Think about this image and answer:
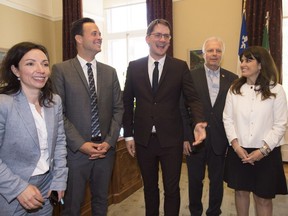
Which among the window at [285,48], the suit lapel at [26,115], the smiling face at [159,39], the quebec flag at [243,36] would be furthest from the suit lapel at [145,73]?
the window at [285,48]

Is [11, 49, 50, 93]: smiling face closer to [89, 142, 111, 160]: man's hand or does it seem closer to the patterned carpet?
[89, 142, 111, 160]: man's hand

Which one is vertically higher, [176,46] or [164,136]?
[176,46]

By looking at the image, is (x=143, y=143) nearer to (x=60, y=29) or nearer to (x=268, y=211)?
(x=268, y=211)

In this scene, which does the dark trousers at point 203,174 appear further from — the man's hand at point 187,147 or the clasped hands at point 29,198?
the clasped hands at point 29,198

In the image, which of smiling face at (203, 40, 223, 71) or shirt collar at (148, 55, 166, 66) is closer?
shirt collar at (148, 55, 166, 66)

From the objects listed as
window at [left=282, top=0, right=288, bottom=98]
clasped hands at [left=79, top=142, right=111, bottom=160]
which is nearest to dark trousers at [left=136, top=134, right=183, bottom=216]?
clasped hands at [left=79, top=142, right=111, bottom=160]

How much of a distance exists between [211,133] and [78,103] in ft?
3.97

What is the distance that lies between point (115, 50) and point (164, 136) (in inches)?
189

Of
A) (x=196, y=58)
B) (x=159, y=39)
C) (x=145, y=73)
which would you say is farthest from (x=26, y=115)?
(x=196, y=58)

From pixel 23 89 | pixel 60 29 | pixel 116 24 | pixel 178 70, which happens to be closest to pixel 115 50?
pixel 116 24

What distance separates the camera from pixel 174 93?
211 centimetres

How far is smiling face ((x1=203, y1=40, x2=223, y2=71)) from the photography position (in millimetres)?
2490

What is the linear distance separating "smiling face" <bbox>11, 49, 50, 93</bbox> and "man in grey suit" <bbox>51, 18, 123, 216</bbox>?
0.43 metres

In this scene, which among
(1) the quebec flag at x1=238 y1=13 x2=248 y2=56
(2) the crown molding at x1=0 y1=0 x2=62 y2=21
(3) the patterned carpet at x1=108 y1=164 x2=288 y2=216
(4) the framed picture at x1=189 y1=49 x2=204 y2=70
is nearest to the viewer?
(3) the patterned carpet at x1=108 y1=164 x2=288 y2=216
